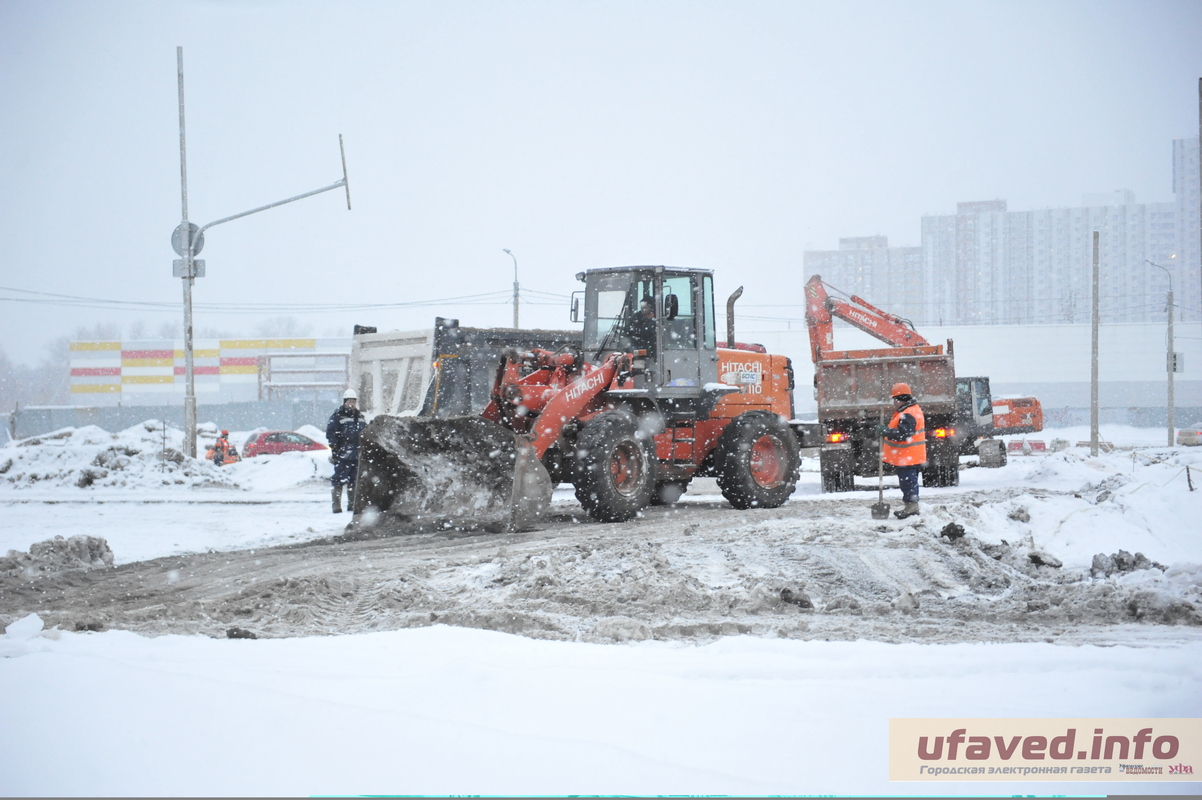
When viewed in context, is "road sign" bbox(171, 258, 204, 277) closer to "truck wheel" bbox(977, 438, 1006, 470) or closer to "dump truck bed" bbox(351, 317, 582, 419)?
"dump truck bed" bbox(351, 317, 582, 419)

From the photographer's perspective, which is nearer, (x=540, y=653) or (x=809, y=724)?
(x=809, y=724)

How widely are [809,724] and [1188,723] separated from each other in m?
1.52

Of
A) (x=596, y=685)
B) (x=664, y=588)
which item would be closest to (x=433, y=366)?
(x=664, y=588)

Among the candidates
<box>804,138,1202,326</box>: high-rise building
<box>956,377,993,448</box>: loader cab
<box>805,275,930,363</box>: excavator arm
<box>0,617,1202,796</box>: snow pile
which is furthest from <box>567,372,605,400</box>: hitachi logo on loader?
<box>804,138,1202,326</box>: high-rise building

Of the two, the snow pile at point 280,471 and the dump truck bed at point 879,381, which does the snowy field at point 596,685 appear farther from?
the snow pile at point 280,471

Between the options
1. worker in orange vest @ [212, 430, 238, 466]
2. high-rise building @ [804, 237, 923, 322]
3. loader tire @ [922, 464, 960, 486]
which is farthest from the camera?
high-rise building @ [804, 237, 923, 322]

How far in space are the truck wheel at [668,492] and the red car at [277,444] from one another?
17.4 metres

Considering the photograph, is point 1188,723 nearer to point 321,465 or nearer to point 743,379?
point 743,379

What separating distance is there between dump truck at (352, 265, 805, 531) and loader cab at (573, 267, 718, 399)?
0.01 metres

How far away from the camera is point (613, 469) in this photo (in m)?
11.3

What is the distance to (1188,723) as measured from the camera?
3.94 m

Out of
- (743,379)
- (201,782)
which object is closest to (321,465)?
(743,379)

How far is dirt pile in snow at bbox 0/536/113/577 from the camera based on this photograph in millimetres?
8531

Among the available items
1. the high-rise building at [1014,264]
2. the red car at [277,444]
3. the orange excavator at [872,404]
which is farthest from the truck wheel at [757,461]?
the high-rise building at [1014,264]
